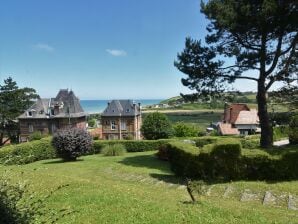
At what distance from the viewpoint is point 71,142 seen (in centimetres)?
2364

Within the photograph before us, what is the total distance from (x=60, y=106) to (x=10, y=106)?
36.8 feet

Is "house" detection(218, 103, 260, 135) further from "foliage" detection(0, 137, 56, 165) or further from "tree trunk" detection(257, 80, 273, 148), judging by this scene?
"tree trunk" detection(257, 80, 273, 148)

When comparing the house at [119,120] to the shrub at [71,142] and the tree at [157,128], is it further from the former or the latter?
the shrub at [71,142]

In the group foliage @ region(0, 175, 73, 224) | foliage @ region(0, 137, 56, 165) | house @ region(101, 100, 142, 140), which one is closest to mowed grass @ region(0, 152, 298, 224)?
foliage @ region(0, 175, 73, 224)

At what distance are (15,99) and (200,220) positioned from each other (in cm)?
6036

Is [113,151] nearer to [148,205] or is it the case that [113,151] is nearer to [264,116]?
[264,116]

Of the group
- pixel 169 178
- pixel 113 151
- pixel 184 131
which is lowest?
pixel 169 178

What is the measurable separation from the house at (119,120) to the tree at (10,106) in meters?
16.5

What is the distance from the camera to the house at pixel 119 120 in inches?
2274

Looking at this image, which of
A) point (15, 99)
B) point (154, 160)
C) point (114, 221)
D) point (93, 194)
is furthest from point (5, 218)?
point (15, 99)

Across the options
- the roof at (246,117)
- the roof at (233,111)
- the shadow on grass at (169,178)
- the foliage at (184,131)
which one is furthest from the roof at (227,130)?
the shadow on grass at (169,178)

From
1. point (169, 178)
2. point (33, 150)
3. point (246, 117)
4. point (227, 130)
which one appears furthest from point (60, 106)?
point (169, 178)

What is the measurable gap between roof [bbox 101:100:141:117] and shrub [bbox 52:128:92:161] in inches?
1306

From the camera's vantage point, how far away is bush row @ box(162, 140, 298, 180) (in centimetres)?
1359
